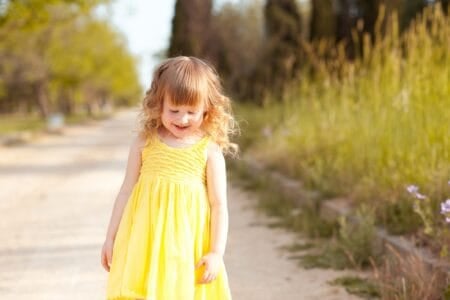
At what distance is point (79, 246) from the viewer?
18.6 feet

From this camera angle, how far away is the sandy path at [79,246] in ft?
14.5

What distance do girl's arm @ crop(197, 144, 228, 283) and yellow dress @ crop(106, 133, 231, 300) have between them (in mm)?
29

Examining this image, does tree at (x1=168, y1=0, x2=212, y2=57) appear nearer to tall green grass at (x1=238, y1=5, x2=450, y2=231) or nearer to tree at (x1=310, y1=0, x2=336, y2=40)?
tree at (x1=310, y1=0, x2=336, y2=40)

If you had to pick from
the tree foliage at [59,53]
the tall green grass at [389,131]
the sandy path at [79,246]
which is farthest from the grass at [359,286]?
the tree foliage at [59,53]

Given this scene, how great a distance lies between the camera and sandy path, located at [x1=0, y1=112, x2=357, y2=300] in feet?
14.5

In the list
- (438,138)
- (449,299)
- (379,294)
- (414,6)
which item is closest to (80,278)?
(379,294)

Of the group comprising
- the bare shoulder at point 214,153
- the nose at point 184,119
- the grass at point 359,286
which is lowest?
the grass at point 359,286

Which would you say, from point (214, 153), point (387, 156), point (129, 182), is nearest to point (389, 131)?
point (387, 156)

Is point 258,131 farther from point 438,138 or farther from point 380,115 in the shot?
point 438,138

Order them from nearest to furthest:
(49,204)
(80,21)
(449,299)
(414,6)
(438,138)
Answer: (449,299) < (438,138) < (49,204) < (414,6) < (80,21)

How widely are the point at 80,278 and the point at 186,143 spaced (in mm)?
2221

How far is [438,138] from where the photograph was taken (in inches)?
216

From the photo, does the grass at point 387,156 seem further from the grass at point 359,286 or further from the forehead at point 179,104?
the forehead at point 179,104

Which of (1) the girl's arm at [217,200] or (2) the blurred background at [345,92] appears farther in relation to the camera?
(2) the blurred background at [345,92]
